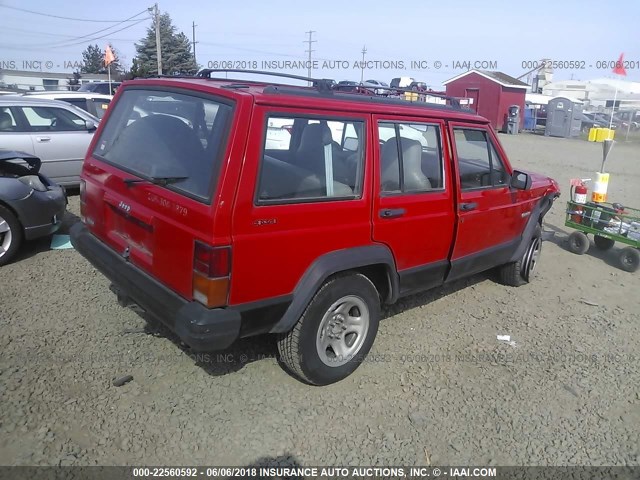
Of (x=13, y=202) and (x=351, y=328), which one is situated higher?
(x=13, y=202)

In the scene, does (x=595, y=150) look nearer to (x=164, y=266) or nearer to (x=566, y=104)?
(x=566, y=104)

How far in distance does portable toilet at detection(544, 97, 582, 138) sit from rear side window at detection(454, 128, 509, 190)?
91.9 feet

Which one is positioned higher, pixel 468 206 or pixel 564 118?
pixel 564 118

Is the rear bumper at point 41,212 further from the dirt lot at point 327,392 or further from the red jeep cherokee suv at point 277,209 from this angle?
the red jeep cherokee suv at point 277,209

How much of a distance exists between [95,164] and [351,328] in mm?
2152

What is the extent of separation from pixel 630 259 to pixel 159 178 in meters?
5.64

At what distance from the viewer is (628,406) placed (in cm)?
332

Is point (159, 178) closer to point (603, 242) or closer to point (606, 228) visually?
point (606, 228)

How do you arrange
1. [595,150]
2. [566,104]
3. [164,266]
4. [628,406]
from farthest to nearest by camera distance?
[566,104], [595,150], [628,406], [164,266]

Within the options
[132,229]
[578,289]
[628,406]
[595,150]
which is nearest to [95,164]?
[132,229]

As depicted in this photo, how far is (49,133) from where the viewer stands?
7.42 metres

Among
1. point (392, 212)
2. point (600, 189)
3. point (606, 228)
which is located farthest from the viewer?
point (600, 189)

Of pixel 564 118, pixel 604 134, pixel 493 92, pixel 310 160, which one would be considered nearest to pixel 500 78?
pixel 493 92

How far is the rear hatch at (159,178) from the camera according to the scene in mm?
2629
